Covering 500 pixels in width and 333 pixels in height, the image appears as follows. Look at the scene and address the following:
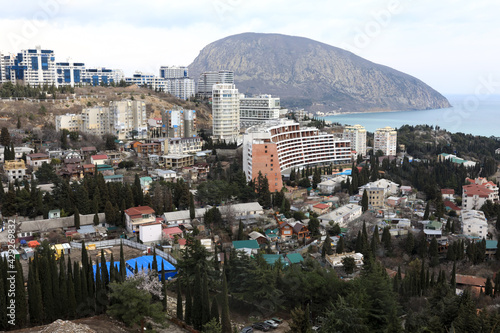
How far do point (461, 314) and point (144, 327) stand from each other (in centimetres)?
1016

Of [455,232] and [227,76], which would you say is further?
[227,76]

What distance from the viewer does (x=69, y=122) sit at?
155ft

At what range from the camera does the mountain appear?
535 ft

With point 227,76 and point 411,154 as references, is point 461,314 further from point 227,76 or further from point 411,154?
point 227,76

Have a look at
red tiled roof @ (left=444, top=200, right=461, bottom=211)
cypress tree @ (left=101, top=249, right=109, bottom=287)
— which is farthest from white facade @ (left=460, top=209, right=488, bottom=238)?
cypress tree @ (left=101, top=249, right=109, bottom=287)

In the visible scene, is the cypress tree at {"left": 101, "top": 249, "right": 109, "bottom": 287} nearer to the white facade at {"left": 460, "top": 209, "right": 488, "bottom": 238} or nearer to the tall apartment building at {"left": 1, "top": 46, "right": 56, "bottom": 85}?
the white facade at {"left": 460, "top": 209, "right": 488, "bottom": 238}

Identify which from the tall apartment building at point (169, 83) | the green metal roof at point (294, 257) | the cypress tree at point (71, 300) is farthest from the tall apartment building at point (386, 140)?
the cypress tree at point (71, 300)

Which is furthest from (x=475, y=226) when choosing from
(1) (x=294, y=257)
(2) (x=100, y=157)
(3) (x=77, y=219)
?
(2) (x=100, y=157)

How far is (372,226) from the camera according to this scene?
28266 millimetres

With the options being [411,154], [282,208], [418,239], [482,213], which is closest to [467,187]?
[482,213]

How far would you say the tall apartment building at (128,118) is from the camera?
48844mm

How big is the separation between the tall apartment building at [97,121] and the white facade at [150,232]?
26546 millimetres

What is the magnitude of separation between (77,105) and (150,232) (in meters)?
33.9

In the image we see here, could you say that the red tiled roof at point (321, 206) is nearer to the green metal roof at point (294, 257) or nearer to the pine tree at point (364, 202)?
the pine tree at point (364, 202)
